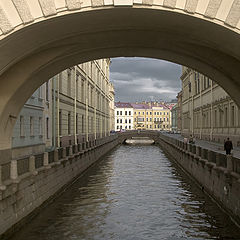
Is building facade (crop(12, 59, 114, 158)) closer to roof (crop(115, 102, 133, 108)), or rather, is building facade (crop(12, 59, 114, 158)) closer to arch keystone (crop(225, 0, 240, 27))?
arch keystone (crop(225, 0, 240, 27))

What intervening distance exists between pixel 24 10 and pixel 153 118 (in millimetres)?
163105

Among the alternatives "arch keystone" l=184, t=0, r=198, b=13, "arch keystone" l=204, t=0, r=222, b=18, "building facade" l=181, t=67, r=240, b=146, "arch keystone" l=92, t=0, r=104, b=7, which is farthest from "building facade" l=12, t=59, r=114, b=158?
"arch keystone" l=204, t=0, r=222, b=18

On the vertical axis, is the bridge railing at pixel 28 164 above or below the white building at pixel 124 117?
below

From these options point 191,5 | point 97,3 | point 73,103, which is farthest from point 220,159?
point 73,103

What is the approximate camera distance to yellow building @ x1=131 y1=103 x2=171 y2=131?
6714 inches

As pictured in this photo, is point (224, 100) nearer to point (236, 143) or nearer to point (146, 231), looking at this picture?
point (236, 143)

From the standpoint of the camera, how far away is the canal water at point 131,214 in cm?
1389

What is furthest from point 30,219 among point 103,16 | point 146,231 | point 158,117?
point 158,117

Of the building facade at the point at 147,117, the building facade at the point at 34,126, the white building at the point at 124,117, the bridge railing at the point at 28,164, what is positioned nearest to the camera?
the bridge railing at the point at 28,164

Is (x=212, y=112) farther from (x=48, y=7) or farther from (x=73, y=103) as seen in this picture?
(x=48, y=7)

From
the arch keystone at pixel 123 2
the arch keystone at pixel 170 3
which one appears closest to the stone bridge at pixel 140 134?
the arch keystone at pixel 123 2

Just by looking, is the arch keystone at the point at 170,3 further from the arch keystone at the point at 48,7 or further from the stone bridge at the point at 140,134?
the stone bridge at the point at 140,134

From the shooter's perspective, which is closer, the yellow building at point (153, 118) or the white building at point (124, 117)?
the white building at point (124, 117)

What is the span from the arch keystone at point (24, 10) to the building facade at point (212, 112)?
31.2 m
